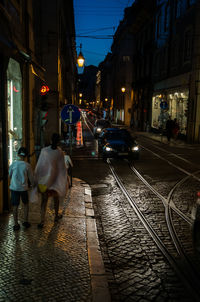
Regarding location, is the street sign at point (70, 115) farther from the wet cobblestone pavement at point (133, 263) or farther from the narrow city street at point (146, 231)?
the wet cobblestone pavement at point (133, 263)

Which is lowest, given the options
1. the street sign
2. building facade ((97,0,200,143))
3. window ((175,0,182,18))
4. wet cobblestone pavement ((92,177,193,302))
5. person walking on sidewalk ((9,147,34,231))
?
wet cobblestone pavement ((92,177,193,302))

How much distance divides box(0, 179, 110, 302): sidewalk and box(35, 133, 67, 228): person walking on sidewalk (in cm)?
62

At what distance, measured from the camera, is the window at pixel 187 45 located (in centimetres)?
2498

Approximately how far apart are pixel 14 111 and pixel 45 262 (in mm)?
5460

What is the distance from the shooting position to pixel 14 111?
9023 millimetres

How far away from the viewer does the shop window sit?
8656 millimetres

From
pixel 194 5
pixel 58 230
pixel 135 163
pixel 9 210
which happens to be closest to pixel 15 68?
pixel 9 210

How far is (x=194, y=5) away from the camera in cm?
2373

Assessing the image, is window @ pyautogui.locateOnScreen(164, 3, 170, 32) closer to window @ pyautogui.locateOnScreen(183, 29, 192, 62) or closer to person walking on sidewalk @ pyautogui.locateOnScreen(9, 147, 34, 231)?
window @ pyautogui.locateOnScreen(183, 29, 192, 62)

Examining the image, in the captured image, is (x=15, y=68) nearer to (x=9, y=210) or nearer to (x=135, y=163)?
(x=9, y=210)

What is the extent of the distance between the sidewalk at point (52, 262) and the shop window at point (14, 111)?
8.48 ft

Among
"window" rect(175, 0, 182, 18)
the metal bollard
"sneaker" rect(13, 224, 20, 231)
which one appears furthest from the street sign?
"window" rect(175, 0, 182, 18)

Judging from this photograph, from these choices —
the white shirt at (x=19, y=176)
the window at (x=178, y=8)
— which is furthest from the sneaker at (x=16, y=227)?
the window at (x=178, y=8)

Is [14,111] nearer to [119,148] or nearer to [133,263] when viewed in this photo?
[133,263]
